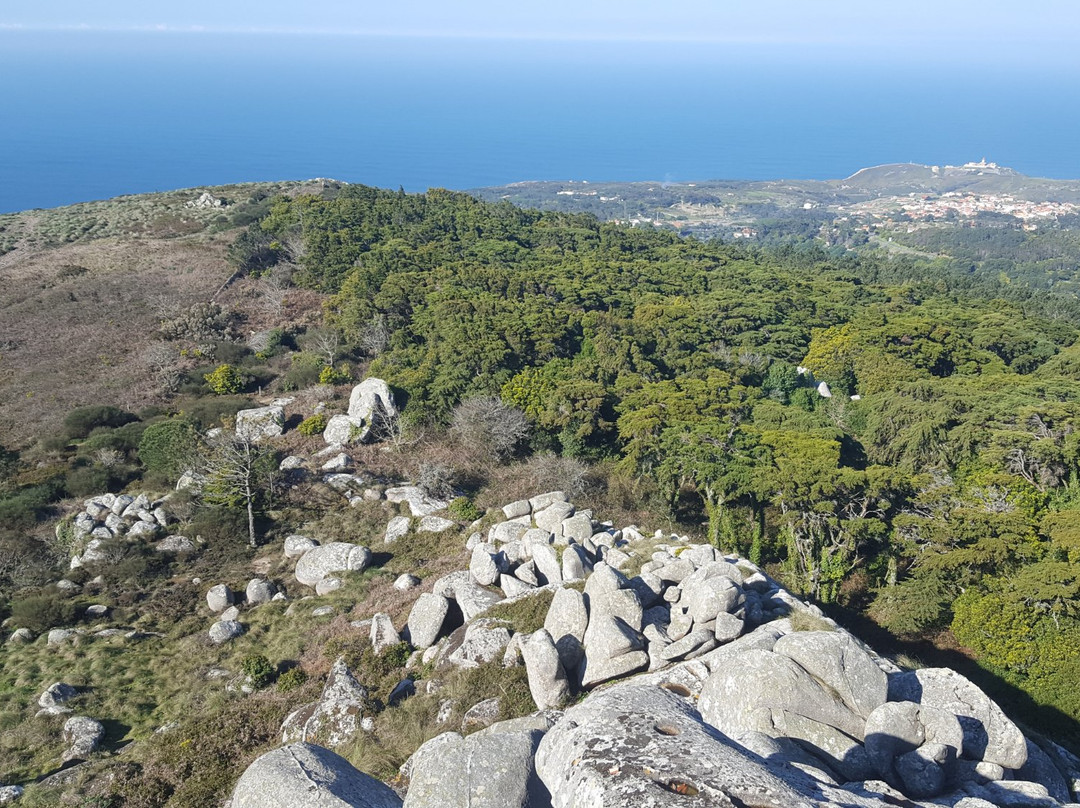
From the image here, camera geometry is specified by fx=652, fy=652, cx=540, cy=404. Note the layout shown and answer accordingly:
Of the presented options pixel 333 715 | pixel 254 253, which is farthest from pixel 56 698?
pixel 254 253

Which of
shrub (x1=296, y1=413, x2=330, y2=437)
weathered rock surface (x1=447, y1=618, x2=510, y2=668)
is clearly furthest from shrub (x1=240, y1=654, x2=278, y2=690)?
shrub (x1=296, y1=413, x2=330, y2=437)

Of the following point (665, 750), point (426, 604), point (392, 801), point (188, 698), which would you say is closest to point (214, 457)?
point (188, 698)

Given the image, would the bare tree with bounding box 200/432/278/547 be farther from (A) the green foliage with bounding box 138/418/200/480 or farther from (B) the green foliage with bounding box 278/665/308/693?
(B) the green foliage with bounding box 278/665/308/693

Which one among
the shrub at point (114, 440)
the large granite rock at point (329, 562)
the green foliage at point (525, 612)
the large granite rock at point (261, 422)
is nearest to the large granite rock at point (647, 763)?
the green foliage at point (525, 612)

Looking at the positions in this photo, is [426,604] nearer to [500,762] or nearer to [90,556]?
[500,762]

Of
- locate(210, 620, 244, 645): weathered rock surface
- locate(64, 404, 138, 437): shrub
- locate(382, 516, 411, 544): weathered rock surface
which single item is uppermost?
locate(64, 404, 138, 437): shrub

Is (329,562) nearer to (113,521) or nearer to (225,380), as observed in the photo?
(113,521)
